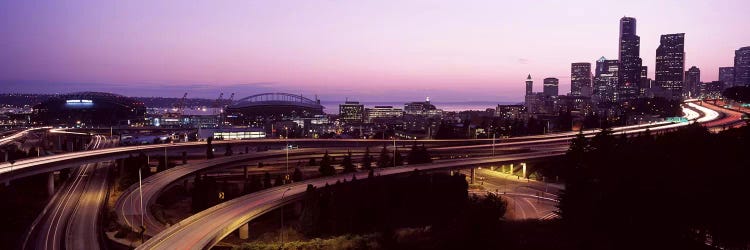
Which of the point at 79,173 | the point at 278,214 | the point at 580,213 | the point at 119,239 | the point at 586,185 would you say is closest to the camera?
the point at 119,239

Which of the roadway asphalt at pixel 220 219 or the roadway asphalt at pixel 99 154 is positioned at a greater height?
the roadway asphalt at pixel 99 154

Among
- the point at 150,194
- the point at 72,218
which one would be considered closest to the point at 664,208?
the point at 150,194

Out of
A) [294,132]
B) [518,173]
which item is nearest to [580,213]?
[518,173]

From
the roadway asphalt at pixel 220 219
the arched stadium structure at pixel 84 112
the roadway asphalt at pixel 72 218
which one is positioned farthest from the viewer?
the arched stadium structure at pixel 84 112

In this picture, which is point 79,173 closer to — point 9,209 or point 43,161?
point 43,161

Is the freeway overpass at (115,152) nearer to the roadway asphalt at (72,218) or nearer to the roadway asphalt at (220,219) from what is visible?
the roadway asphalt at (72,218)

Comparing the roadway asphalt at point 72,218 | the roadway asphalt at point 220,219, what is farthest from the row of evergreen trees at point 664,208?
the roadway asphalt at point 72,218

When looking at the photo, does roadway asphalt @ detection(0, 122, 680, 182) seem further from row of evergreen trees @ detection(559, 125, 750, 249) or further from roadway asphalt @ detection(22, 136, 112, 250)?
row of evergreen trees @ detection(559, 125, 750, 249)

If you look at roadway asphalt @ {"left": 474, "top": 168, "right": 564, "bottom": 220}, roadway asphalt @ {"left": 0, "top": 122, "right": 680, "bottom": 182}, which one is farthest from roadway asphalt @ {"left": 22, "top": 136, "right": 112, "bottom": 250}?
roadway asphalt @ {"left": 474, "top": 168, "right": 564, "bottom": 220}

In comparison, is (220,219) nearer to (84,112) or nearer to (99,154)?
(99,154)
